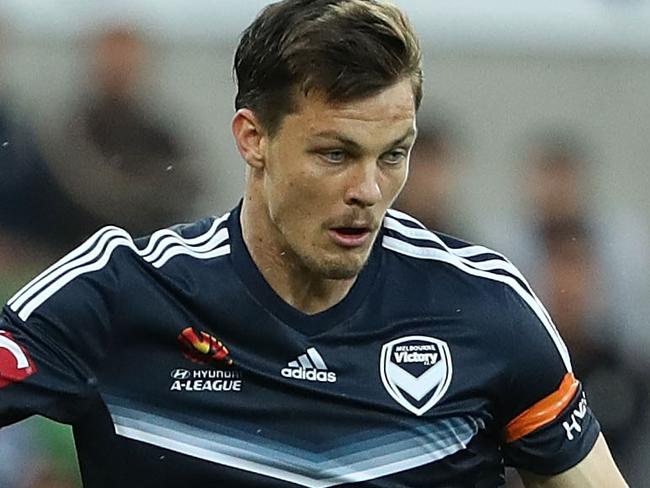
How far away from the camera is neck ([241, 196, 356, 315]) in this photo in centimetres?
436

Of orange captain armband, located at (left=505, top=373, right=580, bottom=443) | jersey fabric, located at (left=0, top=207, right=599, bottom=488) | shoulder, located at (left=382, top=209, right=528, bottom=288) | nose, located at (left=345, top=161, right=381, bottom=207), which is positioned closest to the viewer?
nose, located at (left=345, top=161, right=381, bottom=207)

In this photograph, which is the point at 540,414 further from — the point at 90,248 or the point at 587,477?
the point at 90,248

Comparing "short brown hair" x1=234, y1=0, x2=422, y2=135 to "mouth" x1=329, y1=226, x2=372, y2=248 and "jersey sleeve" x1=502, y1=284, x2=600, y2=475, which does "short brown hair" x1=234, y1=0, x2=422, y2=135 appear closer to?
"mouth" x1=329, y1=226, x2=372, y2=248

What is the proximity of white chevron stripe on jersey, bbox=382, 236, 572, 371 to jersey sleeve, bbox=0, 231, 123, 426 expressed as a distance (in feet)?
2.42

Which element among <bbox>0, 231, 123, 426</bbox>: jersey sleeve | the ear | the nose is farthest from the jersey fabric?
the nose

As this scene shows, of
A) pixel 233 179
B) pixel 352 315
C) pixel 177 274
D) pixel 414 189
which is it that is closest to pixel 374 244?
pixel 352 315

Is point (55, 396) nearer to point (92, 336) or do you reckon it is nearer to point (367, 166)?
point (92, 336)

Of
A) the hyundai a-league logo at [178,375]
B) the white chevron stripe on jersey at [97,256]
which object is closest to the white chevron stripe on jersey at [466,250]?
the white chevron stripe on jersey at [97,256]

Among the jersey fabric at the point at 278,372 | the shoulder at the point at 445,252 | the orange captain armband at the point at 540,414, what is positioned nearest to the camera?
the jersey fabric at the point at 278,372

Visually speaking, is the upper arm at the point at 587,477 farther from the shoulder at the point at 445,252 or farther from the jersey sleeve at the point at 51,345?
the jersey sleeve at the point at 51,345

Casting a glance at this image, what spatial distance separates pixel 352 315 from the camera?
14.3 feet


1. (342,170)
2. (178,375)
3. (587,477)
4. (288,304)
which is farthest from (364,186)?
(587,477)

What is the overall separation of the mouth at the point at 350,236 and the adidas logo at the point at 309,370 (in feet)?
1.02

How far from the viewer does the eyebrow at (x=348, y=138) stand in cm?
409
